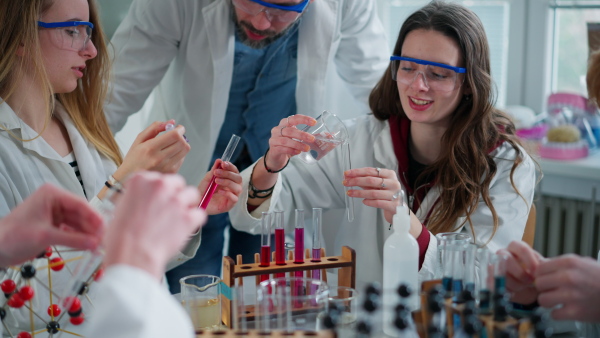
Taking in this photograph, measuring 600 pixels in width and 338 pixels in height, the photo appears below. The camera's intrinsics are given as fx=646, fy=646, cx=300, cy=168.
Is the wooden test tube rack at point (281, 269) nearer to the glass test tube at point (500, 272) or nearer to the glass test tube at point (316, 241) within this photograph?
the glass test tube at point (316, 241)

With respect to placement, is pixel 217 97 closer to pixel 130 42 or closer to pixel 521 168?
pixel 130 42

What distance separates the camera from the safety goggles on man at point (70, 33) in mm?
1855

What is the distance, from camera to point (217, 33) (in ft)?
8.25

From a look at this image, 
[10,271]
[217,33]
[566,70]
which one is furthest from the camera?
[566,70]

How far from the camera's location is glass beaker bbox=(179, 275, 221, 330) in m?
1.44

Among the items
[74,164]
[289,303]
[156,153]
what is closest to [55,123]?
[74,164]

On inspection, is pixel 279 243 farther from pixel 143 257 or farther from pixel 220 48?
pixel 220 48

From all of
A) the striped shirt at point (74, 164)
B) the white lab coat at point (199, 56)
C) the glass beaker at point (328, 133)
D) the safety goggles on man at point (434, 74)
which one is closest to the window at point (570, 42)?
the white lab coat at point (199, 56)

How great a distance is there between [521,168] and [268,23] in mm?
989

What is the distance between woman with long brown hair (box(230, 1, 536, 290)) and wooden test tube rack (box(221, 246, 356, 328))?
0.35 meters

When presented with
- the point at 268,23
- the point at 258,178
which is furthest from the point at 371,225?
the point at 268,23

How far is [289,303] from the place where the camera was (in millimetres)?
1218

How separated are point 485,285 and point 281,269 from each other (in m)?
0.48

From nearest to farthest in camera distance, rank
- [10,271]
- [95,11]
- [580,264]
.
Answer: [580,264] < [10,271] < [95,11]
